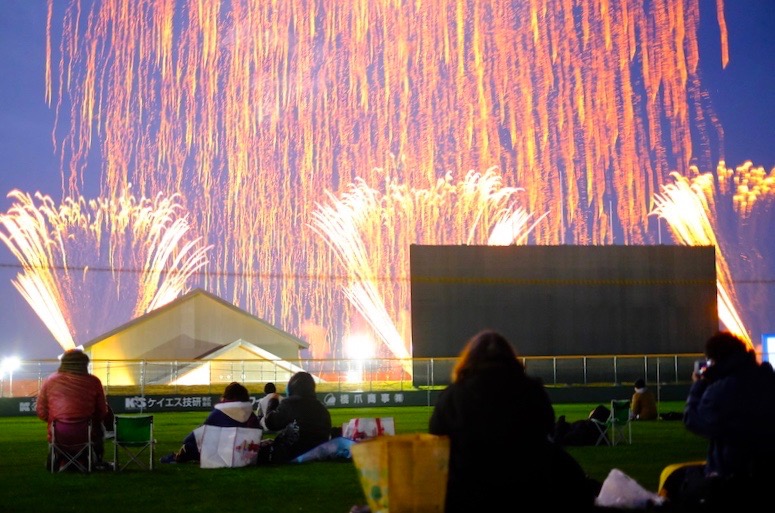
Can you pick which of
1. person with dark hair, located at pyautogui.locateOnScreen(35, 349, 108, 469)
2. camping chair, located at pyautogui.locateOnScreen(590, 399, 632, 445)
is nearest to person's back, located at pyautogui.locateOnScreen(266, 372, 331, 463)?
person with dark hair, located at pyautogui.locateOnScreen(35, 349, 108, 469)

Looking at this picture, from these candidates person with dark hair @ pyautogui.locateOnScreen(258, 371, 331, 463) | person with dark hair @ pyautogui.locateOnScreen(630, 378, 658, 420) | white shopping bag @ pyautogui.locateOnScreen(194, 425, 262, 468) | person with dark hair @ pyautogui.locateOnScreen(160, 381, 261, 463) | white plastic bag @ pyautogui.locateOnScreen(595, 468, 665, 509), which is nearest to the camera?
white plastic bag @ pyautogui.locateOnScreen(595, 468, 665, 509)

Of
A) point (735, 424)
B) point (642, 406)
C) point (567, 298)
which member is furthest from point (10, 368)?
point (735, 424)

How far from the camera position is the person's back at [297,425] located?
43.8ft

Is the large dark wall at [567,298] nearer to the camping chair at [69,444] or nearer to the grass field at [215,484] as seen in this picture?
the grass field at [215,484]

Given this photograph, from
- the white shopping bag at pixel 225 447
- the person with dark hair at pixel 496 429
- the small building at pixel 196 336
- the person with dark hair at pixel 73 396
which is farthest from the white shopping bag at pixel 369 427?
the small building at pixel 196 336

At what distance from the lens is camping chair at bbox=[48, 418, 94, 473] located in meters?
12.1

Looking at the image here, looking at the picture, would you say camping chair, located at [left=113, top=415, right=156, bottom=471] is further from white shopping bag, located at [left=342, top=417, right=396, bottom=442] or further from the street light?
the street light

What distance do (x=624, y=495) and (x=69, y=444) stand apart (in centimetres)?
711

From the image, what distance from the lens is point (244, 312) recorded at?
48094 mm

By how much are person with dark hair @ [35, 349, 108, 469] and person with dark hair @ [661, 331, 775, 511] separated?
295 inches

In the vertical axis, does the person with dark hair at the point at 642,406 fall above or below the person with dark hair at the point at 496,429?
below

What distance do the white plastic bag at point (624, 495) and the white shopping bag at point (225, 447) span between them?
19.4 feet

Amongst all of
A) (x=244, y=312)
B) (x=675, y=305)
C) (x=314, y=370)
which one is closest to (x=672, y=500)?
(x=314, y=370)

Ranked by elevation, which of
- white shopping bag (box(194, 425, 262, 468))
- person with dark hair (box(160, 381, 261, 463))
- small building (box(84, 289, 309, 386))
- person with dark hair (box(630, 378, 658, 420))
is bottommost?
person with dark hair (box(630, 378, 658, 420))
